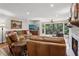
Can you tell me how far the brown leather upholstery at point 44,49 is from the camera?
2.41m

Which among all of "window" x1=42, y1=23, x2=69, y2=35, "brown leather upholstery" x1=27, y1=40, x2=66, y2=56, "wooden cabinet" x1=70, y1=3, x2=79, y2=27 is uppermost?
"wooden cabinet" x1=70, y1=3, x2=79, y2=27

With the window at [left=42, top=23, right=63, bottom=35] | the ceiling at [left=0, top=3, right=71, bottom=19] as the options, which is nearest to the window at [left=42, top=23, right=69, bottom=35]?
the window at [left=42, top=23, right=63, bottom=35]

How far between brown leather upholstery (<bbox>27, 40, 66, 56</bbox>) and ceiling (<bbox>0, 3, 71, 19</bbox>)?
1.47 feet

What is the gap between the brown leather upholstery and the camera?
2408mm

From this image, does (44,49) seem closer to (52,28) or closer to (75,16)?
(52,28)

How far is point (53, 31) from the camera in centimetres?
244

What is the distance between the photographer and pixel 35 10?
2.45 meters

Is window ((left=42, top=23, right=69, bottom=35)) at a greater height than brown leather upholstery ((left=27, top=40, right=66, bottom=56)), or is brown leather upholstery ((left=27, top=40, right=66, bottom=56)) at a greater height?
window ((left=42, top=23, right=69, bottom=35))

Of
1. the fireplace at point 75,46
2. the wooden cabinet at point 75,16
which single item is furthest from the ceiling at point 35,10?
the fireplace at point 75,46

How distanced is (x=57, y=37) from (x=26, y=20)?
0.58 meters

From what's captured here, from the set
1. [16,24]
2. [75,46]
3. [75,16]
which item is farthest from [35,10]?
[75,46]

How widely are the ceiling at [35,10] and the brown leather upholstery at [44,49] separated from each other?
45 cm

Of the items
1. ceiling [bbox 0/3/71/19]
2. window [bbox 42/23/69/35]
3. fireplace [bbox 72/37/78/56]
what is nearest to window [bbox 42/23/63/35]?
window [bbox 42/23/69/35]

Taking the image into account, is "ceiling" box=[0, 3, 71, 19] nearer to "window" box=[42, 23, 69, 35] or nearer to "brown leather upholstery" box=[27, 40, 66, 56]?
"window" box=[42, 23, 69, 35]
